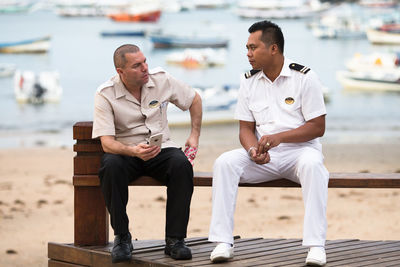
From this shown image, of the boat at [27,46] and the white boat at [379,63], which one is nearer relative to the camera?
the white boat at [379,63]

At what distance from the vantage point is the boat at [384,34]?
47812 millimetres

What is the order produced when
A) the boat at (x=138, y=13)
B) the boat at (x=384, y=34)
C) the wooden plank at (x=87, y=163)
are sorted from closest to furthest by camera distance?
1. the wooden plank at (x=87, y=163)
2. the boat at (x=384, y=34)
3. the boat at (x=138, y=13)

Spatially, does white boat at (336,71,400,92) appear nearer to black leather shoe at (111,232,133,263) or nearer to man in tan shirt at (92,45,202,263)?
man in tan shirt at (92,45,202,263)

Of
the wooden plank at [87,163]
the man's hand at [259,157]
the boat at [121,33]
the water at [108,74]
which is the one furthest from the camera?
the boat at [121,33]

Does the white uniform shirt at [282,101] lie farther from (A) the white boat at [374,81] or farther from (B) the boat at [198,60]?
(B) the boat at [198,60]

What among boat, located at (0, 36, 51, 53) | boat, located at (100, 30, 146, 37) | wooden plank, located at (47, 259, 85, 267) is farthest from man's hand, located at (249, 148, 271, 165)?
boat, located at (100, 30, 146, 37)

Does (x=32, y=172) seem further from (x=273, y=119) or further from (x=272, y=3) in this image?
(x=272, y=3)

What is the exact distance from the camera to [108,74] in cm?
3484

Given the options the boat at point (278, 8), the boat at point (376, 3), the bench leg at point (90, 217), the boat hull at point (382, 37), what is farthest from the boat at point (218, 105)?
the boat at point (376, 3)

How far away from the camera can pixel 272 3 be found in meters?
82.9

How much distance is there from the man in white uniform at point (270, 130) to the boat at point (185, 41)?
136 feet

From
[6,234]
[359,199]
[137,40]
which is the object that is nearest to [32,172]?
[6,234]

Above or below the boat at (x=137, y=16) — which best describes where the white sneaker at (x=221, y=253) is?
below

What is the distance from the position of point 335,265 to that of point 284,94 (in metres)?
0.93
